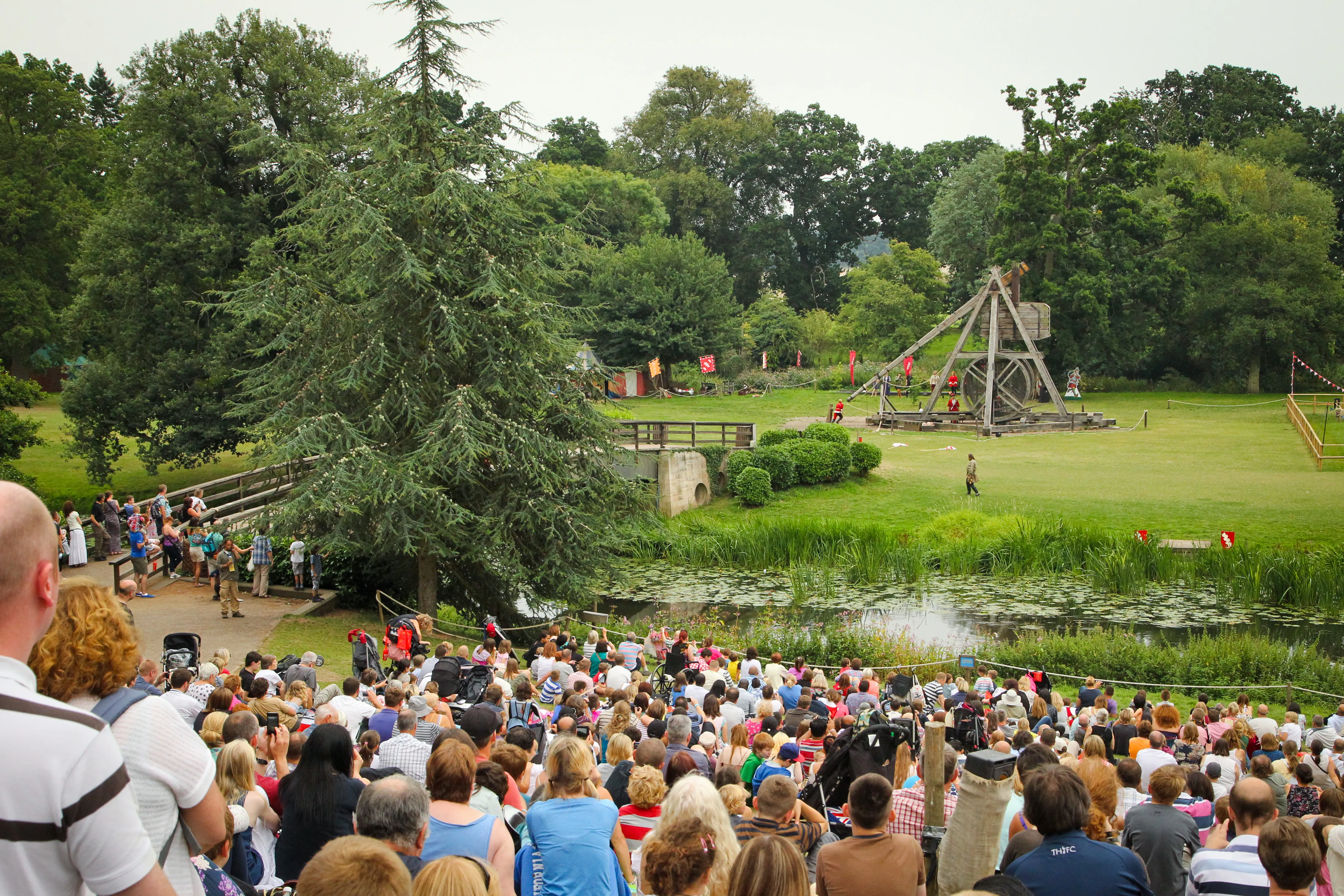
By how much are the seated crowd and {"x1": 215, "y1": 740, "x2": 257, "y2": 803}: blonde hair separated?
13 millimetres

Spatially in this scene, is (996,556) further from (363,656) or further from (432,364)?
(363,656)

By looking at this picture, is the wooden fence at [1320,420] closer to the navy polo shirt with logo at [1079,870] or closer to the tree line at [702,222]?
the tree line at [702,222]

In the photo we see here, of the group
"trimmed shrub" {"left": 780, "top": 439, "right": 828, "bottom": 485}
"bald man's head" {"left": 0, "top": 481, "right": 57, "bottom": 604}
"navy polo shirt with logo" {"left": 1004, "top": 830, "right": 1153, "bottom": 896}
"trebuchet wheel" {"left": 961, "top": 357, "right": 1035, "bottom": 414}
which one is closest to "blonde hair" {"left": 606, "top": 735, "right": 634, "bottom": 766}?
"navy polo shirt with logo" {"left": 1004, "top": 830, "right": 1153, "bottom": 896}

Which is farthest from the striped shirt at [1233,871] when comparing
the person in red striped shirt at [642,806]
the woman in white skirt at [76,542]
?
the woman in white skirt at [76,542]

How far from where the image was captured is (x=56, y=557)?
2.44 metres

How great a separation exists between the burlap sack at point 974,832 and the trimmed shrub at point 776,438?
2629 cm

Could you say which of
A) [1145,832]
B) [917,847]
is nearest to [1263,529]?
[1145,832]

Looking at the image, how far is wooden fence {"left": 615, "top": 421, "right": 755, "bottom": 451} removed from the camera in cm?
3114

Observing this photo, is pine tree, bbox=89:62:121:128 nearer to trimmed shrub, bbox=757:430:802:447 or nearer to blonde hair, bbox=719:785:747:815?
trimmed shrub, bbox=757:430:802:447

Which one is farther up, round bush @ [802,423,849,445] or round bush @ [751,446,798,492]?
round bush @ [802,423,849,445]

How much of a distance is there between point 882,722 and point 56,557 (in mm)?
6958

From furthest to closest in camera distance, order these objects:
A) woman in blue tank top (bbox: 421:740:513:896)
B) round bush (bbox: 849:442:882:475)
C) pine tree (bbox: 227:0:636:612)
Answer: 1. round bush (bbox: 849:442:882:475)
2. pine tree (bbox: 227:0:636:612)
3. woman in blue tank top (bbox: 421:740:513:896)

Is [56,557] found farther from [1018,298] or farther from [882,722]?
[1018,298]

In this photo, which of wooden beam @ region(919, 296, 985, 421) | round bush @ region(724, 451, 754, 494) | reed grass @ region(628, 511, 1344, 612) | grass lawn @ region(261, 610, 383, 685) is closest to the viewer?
grass lawn @ region(261, 610, 383, 685)
